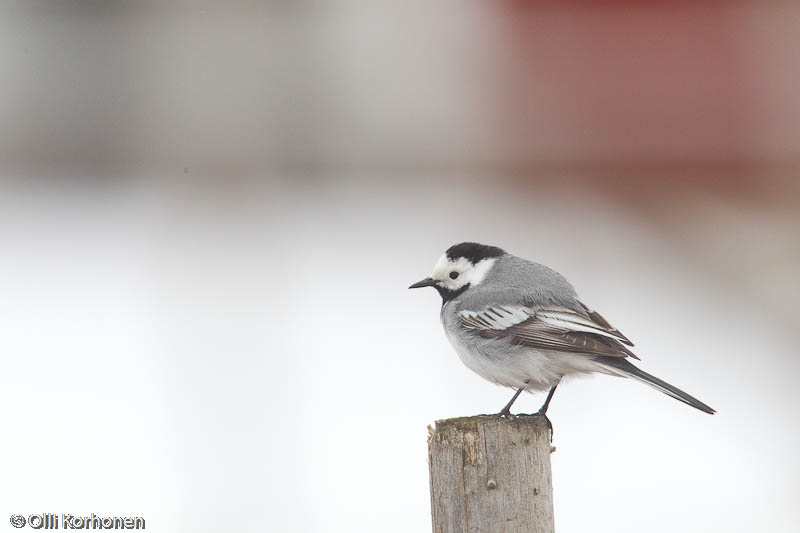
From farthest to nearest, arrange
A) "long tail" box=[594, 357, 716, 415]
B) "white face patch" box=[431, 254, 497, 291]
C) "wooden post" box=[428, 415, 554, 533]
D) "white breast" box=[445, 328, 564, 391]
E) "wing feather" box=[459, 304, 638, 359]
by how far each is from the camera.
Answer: "white face patch" box=[431, 254, 497, 291], "white breast" box=[445, 328, 564, 391], "wing feather" box=[459, 304, 638, 359], "long tail" box=[594, 357, 716, 415], "wooden post" box=[428, 415, 554, 533]

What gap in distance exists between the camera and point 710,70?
9.09 metres

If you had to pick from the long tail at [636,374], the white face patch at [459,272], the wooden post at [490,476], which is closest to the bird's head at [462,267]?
the white face patch at [459,272]

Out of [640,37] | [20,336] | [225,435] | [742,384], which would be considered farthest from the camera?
[640,37]

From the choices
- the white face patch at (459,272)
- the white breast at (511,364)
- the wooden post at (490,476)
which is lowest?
the wooden post at (490,476)

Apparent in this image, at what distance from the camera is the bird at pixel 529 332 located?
3.65 meters

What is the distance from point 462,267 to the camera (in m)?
4.50

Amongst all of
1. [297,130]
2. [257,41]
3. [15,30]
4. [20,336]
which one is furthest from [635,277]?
[15,30]

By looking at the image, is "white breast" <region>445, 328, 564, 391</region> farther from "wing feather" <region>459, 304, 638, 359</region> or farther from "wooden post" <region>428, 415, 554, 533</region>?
"wooden post" <region>428, 415, 554, 533</region>

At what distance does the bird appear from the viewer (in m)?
3.65

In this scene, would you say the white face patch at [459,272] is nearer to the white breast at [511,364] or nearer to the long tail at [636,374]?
the white breast at [511,364]

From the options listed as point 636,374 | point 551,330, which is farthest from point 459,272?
point 636,374

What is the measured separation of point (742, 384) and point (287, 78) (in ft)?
18.9

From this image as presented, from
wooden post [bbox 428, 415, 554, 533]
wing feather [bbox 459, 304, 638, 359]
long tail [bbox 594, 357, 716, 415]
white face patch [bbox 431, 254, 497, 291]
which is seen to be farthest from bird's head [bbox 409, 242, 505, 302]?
wooden post [bbox 428, 415, 554, 533]

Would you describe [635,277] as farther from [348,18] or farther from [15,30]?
[15,30]
